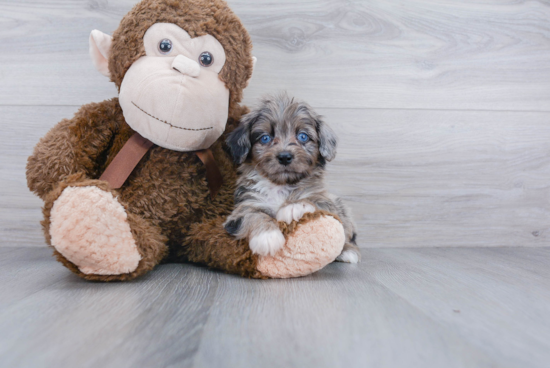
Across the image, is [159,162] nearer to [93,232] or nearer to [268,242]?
[93,232]

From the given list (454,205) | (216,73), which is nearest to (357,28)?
(216,73)

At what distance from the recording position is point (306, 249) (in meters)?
1.28

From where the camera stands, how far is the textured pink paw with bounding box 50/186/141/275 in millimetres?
1116

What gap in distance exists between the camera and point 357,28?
199 centimetres

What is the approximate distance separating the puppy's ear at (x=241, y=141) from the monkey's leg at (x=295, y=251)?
317 millimetres

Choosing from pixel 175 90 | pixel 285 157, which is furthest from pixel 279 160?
pixel 175 90

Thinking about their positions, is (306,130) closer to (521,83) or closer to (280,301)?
(280,301)

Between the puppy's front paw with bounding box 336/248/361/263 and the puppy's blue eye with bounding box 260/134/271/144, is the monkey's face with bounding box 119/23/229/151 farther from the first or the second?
the puppy's front paw with bounding box 336/248/361/263

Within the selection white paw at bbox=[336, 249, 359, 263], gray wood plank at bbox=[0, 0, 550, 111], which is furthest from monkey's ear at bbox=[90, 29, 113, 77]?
white paw at bbox=[336, 249, 359, 263]

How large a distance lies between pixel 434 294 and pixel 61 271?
1287mm

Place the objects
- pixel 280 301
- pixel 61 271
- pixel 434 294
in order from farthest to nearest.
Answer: pixel 61 271 < pixel 434 294 < pixel 280 301

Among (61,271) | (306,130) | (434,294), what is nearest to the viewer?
(434,294)

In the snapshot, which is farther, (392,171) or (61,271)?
(392,171)

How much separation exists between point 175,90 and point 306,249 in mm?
686
